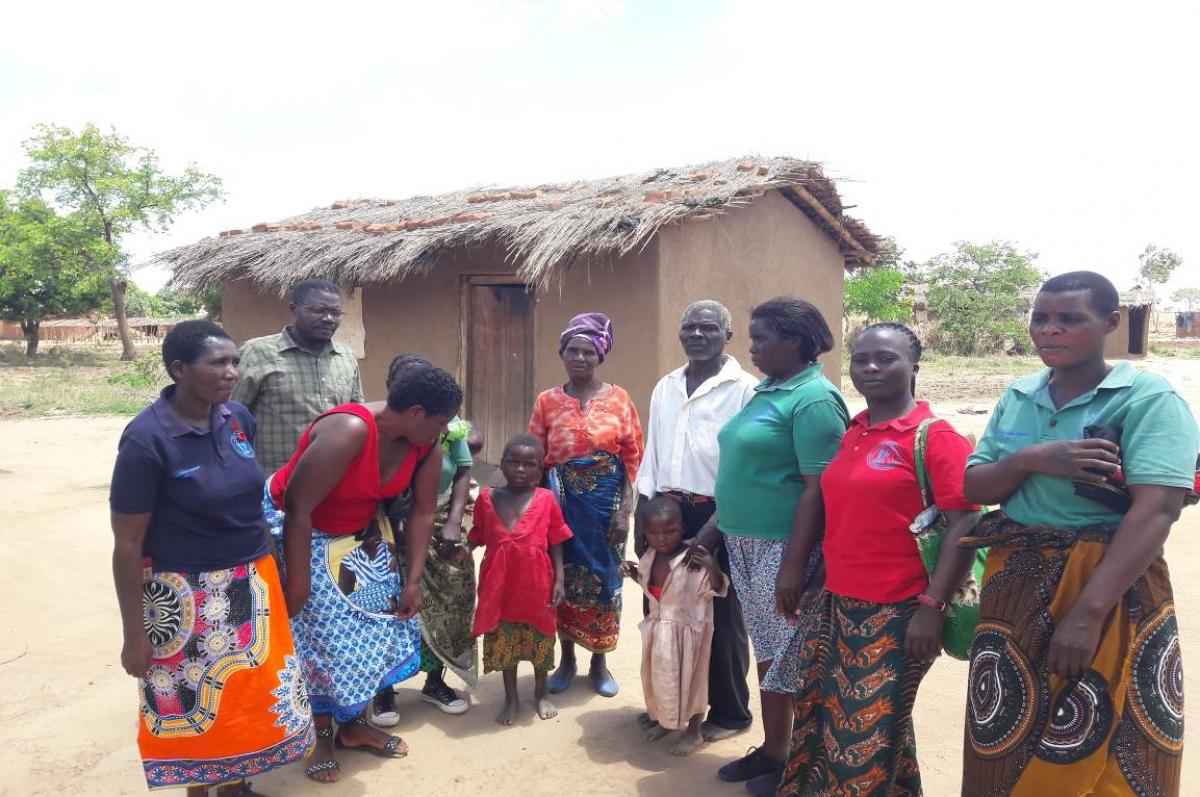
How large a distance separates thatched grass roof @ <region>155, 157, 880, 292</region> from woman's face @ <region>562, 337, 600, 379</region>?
3.07 metres

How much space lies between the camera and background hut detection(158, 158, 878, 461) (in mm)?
7055

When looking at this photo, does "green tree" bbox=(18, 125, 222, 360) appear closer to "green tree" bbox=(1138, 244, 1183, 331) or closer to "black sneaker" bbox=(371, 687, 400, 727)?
"black sneaker" bbox=(371, 687, 400, 727)

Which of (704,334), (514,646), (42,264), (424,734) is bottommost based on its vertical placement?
(424,734)

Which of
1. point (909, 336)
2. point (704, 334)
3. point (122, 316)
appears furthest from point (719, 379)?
point (122, 316)

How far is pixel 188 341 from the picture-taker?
8.13 feet

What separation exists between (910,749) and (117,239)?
29952 millimetres

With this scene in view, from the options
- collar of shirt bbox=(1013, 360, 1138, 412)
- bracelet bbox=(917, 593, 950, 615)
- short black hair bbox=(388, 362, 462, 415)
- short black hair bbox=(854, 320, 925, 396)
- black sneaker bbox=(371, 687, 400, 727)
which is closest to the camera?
collar of shirt bbox=(1013, 360, 1138, 412)

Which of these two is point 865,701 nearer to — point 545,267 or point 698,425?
point 698,425

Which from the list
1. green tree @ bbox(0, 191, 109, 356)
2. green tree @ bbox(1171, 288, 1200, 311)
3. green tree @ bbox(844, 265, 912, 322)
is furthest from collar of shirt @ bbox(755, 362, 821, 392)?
green tree @ bbox(1171, 288, 1200, 311)

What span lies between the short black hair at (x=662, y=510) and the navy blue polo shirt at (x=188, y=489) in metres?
1.38

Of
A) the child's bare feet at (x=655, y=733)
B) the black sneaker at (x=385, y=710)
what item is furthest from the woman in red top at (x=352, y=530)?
the child's bare feet at (x=655, y=733)

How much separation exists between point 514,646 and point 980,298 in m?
24.4

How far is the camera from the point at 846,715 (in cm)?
244

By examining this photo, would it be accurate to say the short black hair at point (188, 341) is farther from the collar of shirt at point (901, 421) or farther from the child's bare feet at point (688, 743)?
the child's bare feet at point (688, 743)
